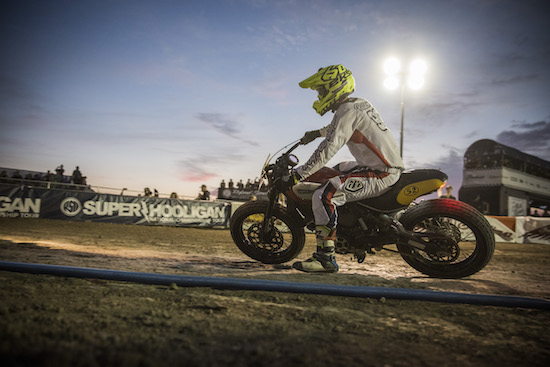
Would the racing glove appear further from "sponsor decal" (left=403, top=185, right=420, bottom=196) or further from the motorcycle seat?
"sponsor decal" (left=403, top=185, right=420, bottom=196)

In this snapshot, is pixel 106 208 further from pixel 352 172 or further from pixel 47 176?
pixel 352 172

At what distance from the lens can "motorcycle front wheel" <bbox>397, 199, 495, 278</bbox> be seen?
3.25m

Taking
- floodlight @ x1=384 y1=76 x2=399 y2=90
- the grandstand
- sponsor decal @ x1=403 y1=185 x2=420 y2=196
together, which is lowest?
sponsor decal @ x1=403 y1=185 x2=420 y2=196

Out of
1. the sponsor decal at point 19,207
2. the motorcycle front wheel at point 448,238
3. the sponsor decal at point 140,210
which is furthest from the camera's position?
the sponsor decal at point 140,210

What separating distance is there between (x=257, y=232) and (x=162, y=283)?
198 cm

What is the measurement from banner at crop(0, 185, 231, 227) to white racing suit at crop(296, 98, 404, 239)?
40.2 feet

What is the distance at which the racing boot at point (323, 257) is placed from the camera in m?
3.47

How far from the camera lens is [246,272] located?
3.31 meters

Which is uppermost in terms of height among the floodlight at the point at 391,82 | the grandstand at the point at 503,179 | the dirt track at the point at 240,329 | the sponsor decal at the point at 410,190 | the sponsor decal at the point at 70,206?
the floodlight at the point at 391,82

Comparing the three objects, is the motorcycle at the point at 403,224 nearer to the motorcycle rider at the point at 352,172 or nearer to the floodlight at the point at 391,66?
the motorcycle rider at the point at 352,172

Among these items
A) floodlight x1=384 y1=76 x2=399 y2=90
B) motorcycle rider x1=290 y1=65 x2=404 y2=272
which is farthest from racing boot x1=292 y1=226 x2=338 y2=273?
floodlight x1=384 y1=76 x2=399 y2=90

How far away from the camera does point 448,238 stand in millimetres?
3305

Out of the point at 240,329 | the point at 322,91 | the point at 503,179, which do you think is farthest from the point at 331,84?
the point at 503,179

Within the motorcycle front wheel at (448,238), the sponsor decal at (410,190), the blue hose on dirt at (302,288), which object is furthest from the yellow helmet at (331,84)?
the blue hose on dirt at (302,288)
